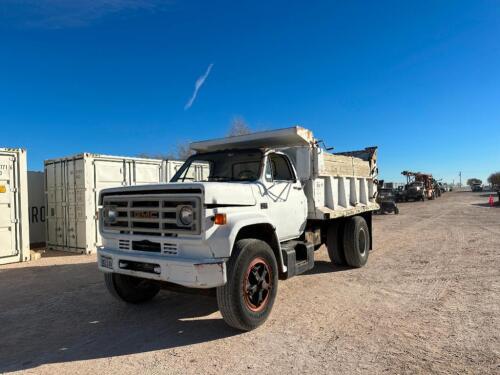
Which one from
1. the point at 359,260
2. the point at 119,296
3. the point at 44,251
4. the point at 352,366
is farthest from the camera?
the point at 44,251

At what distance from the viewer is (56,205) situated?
11672 mm

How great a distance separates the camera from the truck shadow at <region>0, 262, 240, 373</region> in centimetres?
403

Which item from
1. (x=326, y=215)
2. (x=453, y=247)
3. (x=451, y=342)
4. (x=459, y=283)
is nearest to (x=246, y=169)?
(x=326, y=215)

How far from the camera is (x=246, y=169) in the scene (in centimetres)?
550

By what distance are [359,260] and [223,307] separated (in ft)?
14.4

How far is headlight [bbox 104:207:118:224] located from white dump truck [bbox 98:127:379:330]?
0.04 feet

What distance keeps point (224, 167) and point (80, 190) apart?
6836 millimetres

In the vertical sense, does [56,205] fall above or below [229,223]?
above

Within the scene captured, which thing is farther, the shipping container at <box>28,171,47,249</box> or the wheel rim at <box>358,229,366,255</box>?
the shipping container at <box>28,171,47,249</box>

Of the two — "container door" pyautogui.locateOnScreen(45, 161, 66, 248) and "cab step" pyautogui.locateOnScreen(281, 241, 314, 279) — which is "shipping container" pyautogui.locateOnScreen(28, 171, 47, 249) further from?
"cab step" pyautogui.locateOnScreen(281, 241, 314, 279)

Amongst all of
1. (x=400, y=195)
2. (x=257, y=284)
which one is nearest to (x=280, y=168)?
(x=257, y=284)

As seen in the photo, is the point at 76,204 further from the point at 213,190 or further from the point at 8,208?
the point at 213,190

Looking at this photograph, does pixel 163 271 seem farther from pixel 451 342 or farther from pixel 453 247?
pixel 453 247

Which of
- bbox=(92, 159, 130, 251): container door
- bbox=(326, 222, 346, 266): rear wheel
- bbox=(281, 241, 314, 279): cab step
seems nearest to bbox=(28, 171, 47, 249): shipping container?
bbox=(92, 159, 130, 251): container door
